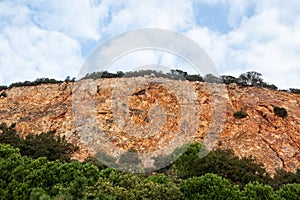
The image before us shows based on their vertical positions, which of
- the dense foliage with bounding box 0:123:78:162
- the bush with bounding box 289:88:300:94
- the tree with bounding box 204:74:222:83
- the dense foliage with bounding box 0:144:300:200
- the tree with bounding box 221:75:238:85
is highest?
the tree with bounding box 221:75:238:85

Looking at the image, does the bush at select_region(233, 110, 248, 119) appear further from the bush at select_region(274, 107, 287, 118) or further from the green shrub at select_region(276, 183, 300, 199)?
the green shrub at select_region(276, 183, 300, 199)

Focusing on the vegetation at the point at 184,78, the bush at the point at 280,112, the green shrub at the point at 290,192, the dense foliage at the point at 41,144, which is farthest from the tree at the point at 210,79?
the green shrub at the point at 290,192

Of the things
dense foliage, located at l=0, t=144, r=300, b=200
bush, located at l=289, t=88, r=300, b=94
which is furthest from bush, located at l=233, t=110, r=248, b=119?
dense foliage, located at l=0, t=144, r=300, b=200

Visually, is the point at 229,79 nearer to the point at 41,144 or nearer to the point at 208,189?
the point at 41,144

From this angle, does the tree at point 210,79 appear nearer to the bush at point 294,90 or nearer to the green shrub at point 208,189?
the bush at point 294,90

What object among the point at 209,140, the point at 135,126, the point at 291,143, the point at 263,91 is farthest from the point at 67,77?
the point at 291,143
